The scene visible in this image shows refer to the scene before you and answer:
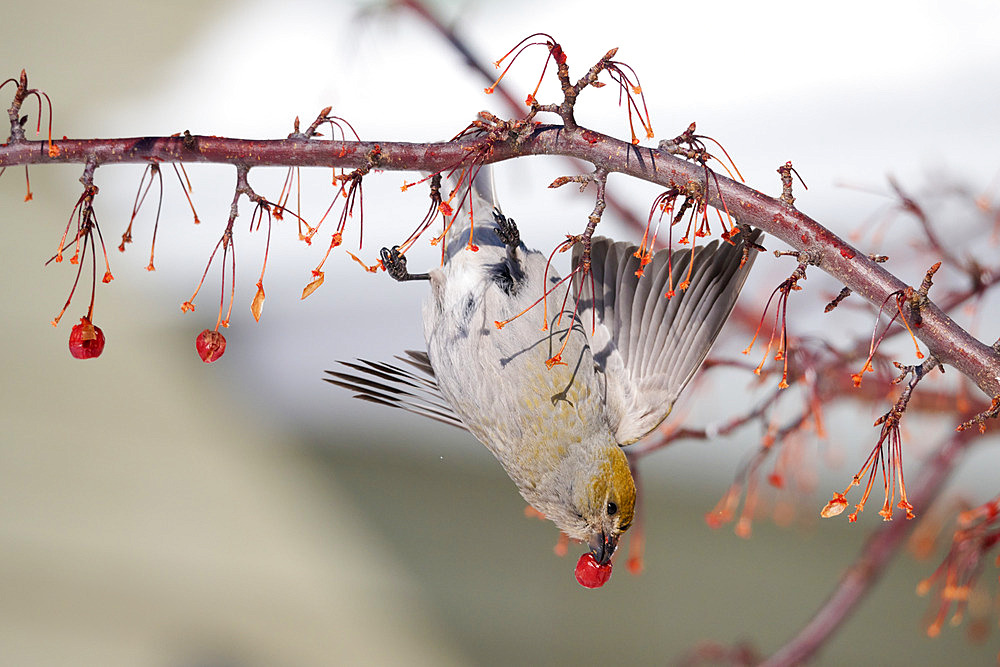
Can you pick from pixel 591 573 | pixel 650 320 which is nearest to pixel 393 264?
pixel 650 320

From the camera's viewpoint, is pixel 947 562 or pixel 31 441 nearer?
pixel 947 562

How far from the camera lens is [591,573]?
4.41 ft

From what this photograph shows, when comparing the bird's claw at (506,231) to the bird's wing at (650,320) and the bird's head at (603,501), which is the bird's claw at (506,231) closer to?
the bird's wing at (650,320)

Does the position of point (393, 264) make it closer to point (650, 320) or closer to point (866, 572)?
point (650, 320)

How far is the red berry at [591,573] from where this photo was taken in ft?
4.36

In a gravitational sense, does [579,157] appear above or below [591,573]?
above

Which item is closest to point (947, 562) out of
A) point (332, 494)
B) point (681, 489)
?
point (681, 489)

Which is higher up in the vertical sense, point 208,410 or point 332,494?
point 208,410

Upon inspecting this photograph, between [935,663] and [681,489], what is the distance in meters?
1.21

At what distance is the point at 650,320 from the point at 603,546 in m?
0.44

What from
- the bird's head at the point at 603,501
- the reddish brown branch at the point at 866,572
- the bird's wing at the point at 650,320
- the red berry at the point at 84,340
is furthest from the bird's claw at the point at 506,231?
the reddish brown branch at the point at 866,572

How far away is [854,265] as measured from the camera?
968 millimetres

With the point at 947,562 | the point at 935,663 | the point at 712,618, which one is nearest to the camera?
the point at 947,562

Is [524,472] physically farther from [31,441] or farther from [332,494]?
[31,441]
